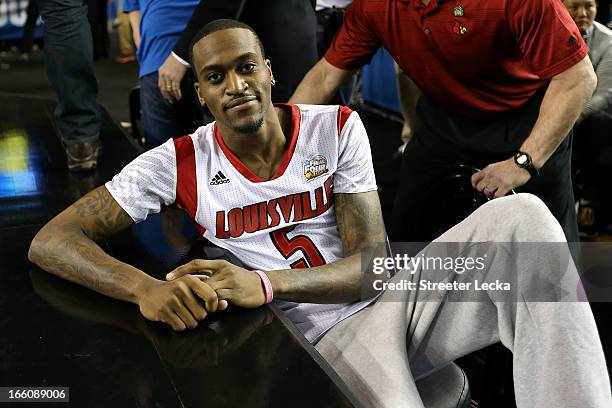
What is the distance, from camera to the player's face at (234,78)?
1633 millimetres

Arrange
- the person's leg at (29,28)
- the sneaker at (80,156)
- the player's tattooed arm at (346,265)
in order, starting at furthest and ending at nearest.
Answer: the person's leg at (29,28) → the sneaker at (80,156) → the player's tattooed arm at (346,265)

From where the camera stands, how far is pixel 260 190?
65.2 inches

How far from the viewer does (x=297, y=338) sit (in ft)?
4.35

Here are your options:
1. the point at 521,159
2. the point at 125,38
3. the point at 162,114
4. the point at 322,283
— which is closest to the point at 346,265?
the point at 322,283

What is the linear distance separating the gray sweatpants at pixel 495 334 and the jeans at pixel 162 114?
4.13ft

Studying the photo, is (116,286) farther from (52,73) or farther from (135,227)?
(52,73)

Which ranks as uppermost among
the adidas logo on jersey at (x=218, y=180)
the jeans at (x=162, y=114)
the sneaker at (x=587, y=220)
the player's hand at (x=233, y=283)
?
the adidas logo on jersey at (x=218, y=180)

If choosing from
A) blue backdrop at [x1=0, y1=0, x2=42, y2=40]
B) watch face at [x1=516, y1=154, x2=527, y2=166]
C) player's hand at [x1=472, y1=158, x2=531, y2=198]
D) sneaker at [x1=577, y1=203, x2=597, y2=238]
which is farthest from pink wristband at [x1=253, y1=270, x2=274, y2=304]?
blue backdrop at [x1=0, y1=0, x2=42, y2=40]

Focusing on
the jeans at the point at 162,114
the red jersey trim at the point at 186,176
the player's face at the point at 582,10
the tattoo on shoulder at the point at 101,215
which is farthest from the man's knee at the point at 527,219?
the jeans at the point at 162,114

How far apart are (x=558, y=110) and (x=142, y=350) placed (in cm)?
122

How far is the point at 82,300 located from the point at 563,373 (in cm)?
91

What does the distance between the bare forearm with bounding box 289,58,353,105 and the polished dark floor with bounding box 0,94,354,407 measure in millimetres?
645

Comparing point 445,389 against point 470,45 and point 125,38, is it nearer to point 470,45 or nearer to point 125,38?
point 470,45

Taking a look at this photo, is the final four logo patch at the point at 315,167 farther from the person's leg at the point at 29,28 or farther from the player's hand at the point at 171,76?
the person's leg at the point at 29,28
